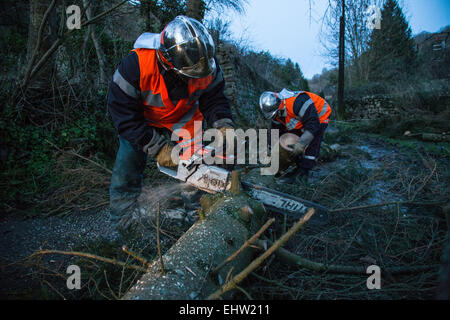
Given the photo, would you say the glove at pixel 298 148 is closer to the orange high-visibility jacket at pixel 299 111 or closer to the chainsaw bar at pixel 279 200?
the orange high-visibility jacket at pixel 299 111

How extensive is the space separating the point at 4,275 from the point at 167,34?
7.28 feet

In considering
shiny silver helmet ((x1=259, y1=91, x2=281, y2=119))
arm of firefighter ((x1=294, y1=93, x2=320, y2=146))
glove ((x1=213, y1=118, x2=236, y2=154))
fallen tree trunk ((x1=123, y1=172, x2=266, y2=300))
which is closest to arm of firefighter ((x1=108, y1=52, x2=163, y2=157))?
glove ((x1=213, y1=118, x2=236, y2=154))

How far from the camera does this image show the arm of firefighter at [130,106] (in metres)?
1.90

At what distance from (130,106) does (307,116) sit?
2553mm

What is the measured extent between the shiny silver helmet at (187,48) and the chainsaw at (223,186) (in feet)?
2.14

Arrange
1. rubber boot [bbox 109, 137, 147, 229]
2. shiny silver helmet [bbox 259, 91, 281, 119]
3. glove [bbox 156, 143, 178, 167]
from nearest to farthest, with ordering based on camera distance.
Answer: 1. glove [bbox 156, 143, 178, 167]
2. rubber boot [bbox 109, 137, 147, 229]
3. shiny silver helmet [bbox 259, 91, 281, 119]

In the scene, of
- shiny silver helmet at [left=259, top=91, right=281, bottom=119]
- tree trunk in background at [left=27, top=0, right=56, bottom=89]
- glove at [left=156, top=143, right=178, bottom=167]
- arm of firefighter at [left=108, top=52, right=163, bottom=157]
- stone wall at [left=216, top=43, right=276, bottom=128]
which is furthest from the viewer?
stone wall at [left=216, top=43, right=276, bottom=128]

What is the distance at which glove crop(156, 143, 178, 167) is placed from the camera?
6.63ft

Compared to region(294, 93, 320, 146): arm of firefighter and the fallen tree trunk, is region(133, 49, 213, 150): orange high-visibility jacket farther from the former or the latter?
region(294, 93, 320, 146): arm of firefighter

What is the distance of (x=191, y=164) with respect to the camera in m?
1.83

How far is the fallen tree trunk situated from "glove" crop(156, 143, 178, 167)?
0.57m

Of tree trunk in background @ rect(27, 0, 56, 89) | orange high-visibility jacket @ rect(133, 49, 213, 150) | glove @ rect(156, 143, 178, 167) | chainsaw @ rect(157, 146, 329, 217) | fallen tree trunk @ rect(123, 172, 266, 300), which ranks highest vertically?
tree trunk in background @ rect(27, 0, 56, 89)

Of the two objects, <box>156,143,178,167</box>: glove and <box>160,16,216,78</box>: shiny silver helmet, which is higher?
<box>160,16,216,78</box>: shiny silver helmet

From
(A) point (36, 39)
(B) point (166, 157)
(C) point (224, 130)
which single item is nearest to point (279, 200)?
(C) point (224, 130)
